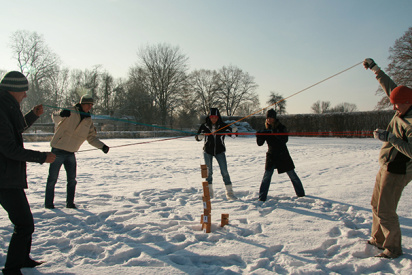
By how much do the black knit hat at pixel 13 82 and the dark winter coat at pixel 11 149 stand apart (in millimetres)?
63

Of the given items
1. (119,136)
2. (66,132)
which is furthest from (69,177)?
(119,136)

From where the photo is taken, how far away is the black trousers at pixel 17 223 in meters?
2.57

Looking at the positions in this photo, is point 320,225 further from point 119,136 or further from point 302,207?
point 119,136

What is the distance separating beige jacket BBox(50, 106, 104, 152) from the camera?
15.4ft

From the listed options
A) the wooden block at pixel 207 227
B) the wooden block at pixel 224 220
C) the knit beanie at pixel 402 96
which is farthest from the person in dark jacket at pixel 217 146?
the knit beanie at pixel 402 96

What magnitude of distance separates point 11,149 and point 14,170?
231mm

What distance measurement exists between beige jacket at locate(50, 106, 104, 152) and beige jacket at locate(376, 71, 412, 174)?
4287mm

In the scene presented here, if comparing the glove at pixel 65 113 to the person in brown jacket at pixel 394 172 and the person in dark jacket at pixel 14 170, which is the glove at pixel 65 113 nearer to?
the person in dark jacket at pixel 14 170

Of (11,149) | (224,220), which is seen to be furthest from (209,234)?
(11,149)

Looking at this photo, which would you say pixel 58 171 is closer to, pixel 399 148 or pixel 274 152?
pixel 274 152

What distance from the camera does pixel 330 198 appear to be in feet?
18.0

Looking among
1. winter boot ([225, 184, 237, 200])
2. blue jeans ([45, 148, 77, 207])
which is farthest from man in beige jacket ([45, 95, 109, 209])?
winter boot ([225, 184, 237, 200])

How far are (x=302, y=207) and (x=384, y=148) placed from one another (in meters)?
2.18

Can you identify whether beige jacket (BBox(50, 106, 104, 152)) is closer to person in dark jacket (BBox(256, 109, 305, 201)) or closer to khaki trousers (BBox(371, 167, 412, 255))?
person in dark jacket (BBox(256, 109, 305, 201))
